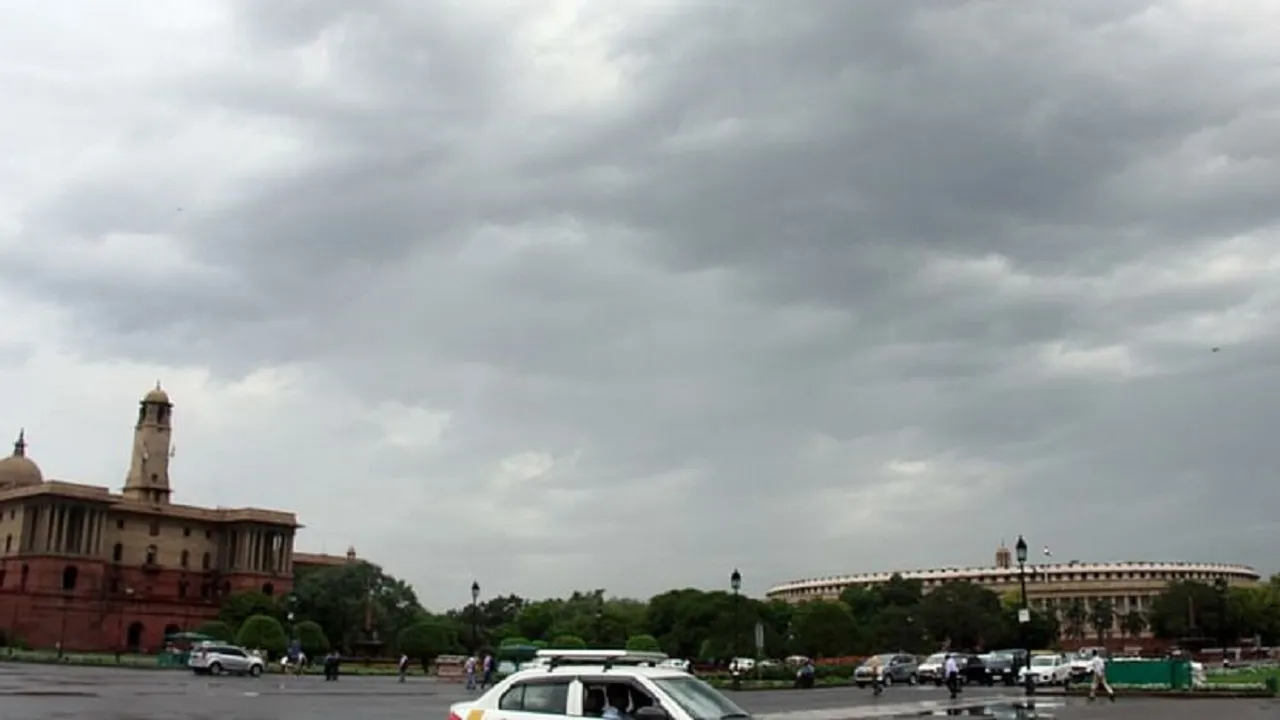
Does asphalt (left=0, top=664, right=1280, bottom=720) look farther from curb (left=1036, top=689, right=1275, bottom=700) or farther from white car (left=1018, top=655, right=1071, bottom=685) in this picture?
white car (left=1018, top=655, right=1071, bottom=685)

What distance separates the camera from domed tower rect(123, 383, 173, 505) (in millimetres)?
147000

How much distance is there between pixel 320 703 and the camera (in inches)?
1414

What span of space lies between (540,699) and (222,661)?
6049 cm

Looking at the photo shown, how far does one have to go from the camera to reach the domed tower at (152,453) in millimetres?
147000

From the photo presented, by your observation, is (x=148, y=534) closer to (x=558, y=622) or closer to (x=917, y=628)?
(x=558, y=622)

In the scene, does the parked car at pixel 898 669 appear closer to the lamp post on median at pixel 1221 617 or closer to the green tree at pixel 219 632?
the green tree at pixel 219 632

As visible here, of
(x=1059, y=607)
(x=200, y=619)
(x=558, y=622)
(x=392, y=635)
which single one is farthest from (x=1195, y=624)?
(x=200, y=619)

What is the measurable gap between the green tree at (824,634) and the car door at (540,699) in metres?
87.0

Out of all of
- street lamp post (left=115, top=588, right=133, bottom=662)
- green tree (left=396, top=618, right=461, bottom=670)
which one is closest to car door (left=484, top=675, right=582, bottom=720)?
green tree (left=396, top=618, right=461, bottom=670)

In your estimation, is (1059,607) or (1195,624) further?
(1059,607)

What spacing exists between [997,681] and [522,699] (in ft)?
199

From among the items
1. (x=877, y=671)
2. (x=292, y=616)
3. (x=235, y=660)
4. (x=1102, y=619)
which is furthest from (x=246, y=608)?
(x=1102, y=619)

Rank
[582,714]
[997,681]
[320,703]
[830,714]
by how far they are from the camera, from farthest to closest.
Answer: [997,681]
[320,703]
[830,714]
[582,714]

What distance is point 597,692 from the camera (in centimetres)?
1191
